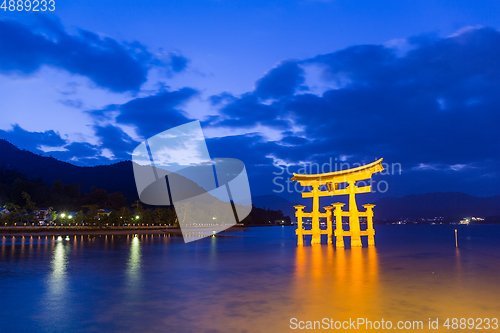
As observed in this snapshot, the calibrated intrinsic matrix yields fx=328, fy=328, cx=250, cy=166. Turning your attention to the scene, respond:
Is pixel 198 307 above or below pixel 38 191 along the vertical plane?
below

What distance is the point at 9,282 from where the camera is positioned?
12.3 metres

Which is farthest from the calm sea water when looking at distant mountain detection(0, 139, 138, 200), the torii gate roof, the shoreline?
distant mountain detection(0, 139, 138, 200)

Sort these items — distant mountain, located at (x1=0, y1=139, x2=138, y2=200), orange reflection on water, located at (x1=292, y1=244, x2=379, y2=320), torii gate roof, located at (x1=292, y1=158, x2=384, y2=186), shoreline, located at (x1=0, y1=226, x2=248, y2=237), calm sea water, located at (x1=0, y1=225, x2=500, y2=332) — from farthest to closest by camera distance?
distant mountain, located at (x1=0, y1=139, x2=138, y2=200) → shoreline, located at (x1=0, y1=226, x2=248, y2=237) → torii gate roof, located at (x1=292, y1=158, x2=384, y2=186) → orange reflection on water, located at (x1=292, y1=244, x2=379, y2=320) → calm sea water, located at (x1=0, y1=225, x2=500, y2=332)

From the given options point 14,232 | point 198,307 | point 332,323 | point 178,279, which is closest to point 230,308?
point 198,307

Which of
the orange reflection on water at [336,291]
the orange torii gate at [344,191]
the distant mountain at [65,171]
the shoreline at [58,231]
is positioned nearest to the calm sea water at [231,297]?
the orange reflection on water at [336,291]

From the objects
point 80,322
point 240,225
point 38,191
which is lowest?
point 240,225

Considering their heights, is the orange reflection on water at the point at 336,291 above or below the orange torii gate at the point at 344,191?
below

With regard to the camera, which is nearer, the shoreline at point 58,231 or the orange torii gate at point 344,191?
the orange torii gate at point 344,191

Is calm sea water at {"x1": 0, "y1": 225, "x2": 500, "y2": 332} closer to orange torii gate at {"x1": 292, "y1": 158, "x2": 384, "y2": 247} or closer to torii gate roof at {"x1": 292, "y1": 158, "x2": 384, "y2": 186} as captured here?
torii gate roof at {"x1": 292, "y1": 158, "x2": 384, "y2": 186}

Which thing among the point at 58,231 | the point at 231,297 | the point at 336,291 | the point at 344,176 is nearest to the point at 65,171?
the point at 58,231

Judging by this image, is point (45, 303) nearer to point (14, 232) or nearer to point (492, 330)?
point (492, 330)

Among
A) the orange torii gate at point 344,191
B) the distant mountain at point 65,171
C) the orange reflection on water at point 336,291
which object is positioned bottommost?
the orange reflection on water at point 336,291

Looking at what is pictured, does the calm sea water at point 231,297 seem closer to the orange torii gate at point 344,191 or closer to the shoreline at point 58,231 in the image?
the orange torii gate at point 344,191

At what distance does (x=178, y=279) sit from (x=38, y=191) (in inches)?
3985
